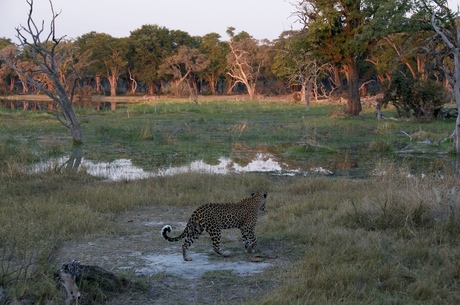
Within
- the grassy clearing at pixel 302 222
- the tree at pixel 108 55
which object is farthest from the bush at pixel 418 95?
the tree at pixel 108 55

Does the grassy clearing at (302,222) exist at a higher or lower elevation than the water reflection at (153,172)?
higher

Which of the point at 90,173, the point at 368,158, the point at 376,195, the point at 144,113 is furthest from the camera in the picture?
the point at 144,113

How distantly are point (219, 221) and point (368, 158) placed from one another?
42.1 ft

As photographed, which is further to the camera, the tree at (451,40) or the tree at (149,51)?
the tree at (149,51)

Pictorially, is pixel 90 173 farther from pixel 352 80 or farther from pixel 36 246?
pixel 352 80

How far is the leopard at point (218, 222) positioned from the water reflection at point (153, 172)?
300 inches

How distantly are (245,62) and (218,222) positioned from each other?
176 feet

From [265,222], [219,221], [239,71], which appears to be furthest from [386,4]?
[239,71]

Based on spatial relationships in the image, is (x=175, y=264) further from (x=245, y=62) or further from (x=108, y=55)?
(x=108, y=55)

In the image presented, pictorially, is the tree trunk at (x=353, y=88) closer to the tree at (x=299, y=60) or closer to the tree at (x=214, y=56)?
the tree at (x=299, y=60)

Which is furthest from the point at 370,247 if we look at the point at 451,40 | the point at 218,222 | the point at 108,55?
the point at 108,55

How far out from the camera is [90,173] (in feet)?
51.5

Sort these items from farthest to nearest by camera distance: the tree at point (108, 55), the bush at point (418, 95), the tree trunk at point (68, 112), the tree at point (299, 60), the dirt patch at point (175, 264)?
1. the tree at point (108, 55)
2. the tree at point (299, 60)
3. the bush at point (418, 95)
4. the tree trunk at point (68, 112)
5. the dirt patch at point (175, 264)

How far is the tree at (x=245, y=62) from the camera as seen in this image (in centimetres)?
6022
